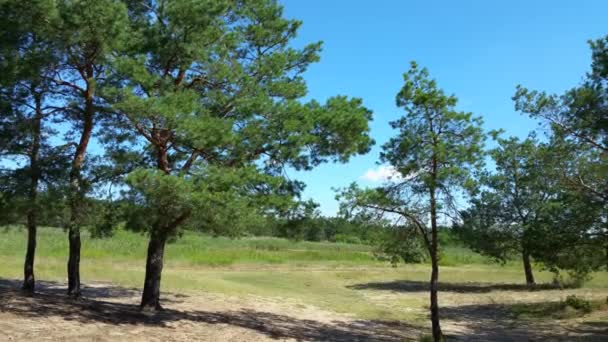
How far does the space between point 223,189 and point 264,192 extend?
176 cm

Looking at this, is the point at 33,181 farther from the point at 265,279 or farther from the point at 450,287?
the point at 450,287

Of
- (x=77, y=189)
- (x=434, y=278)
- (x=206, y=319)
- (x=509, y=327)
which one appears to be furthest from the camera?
(x=509, y=327)

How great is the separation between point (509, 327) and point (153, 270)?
43.8ft

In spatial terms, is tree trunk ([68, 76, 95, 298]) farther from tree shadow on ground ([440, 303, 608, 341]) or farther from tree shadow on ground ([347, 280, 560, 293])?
tree shadow on ground ([347, 280, 560, 293])

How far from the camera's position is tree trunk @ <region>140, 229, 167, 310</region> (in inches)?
595

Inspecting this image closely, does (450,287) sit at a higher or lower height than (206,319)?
lower

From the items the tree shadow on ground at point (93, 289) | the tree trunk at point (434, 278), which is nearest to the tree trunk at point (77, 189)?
the tree shadow on ground at point (93, 289)

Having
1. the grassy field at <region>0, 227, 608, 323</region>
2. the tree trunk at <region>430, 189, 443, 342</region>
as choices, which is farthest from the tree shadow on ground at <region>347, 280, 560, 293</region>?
the tree trunk at <region>430, 189, 443, 342</region>

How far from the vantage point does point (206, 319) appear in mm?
16078

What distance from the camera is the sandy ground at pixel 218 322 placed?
39.8 feet

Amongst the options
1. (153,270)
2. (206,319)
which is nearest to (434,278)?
(206,319)

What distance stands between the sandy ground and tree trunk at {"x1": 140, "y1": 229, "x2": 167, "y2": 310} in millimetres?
433

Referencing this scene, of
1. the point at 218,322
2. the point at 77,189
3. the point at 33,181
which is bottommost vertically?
the point at 218,322

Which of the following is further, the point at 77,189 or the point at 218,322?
the point at 218,322
